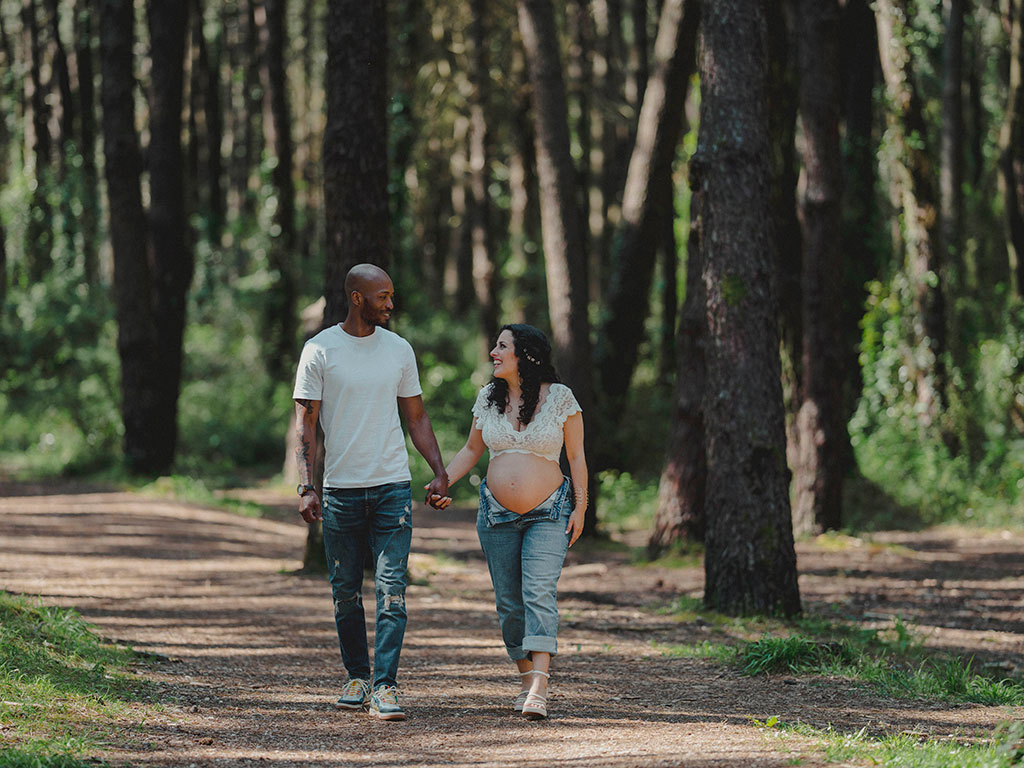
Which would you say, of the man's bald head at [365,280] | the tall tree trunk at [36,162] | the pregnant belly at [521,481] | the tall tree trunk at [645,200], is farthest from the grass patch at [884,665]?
the tall tree trunk at [36,162]

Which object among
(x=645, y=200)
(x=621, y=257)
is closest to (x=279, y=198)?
(x=621, y=257)

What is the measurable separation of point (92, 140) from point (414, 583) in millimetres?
23420

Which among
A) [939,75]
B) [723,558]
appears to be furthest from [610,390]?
[939,75]

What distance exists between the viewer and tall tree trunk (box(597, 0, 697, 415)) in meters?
15.1

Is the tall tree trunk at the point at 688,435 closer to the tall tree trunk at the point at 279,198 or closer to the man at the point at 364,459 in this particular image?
the man at the point at 364,459

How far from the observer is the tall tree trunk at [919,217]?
56.6 ft

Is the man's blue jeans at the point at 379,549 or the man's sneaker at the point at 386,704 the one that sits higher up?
the man's blue jeans at the point at 379,549

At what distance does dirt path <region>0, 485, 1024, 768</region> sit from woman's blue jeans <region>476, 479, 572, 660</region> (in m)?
0.47

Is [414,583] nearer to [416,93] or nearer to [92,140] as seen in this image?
[416,93]

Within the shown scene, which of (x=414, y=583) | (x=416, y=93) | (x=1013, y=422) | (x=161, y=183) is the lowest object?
(x=414, y=583)

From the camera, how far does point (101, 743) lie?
5.35 metres

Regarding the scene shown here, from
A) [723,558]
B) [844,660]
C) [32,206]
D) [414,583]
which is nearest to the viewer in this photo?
[844,660]

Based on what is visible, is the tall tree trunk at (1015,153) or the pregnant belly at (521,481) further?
the tall tree trunk at (1015,153)

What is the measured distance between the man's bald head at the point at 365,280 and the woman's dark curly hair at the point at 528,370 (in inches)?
26.9
